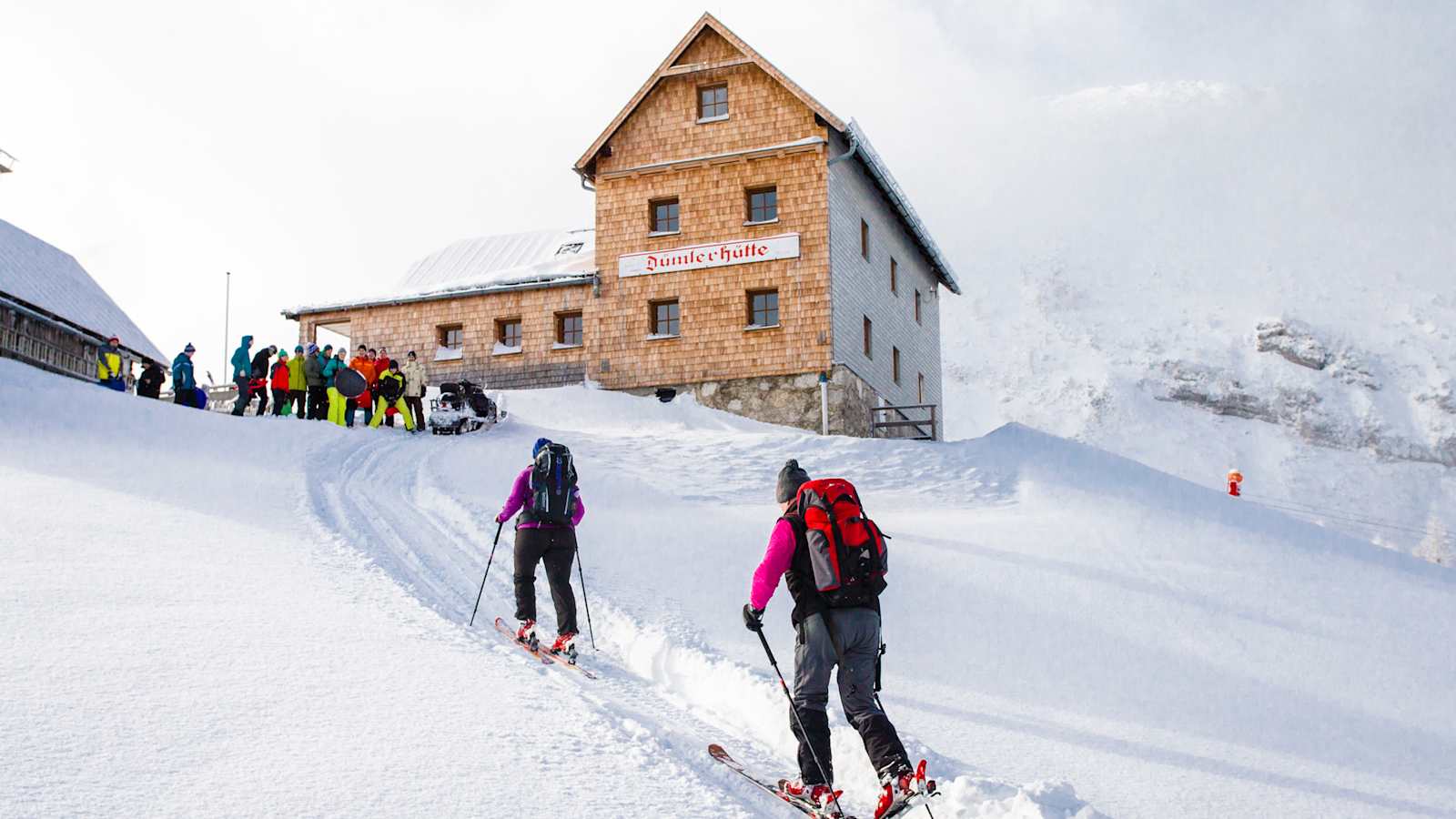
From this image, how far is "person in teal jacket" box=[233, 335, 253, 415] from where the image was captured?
2134cm

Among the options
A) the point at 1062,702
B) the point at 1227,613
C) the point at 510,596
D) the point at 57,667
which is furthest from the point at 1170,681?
the point at 57,667

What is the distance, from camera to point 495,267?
3206 cm

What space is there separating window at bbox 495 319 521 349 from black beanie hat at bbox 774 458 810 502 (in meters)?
23.1

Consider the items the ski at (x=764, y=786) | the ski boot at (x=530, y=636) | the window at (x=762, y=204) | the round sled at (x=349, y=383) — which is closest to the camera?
the ski at (x=764, y=786)

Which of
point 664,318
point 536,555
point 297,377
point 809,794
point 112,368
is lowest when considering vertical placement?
point 809,794

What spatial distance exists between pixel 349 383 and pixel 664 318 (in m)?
8.59

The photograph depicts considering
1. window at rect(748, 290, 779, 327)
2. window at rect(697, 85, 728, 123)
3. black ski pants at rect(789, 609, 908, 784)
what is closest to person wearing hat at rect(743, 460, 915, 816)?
black ski pants at rect(789, 609, 908, 784)

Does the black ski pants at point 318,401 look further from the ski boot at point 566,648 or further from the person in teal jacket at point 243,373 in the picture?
the ski boot at point 566,648

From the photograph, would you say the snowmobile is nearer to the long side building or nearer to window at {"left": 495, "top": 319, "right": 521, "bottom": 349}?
the long side building

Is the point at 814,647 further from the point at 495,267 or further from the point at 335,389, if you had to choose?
the point at 495,267

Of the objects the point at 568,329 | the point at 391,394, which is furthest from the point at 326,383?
the point at 568,329

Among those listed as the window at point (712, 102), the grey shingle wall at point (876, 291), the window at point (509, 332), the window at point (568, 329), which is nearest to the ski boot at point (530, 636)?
the grey shingle wall at point (876, 291)

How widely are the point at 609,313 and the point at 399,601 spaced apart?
18.6 meters

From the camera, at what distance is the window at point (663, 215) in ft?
92.3
